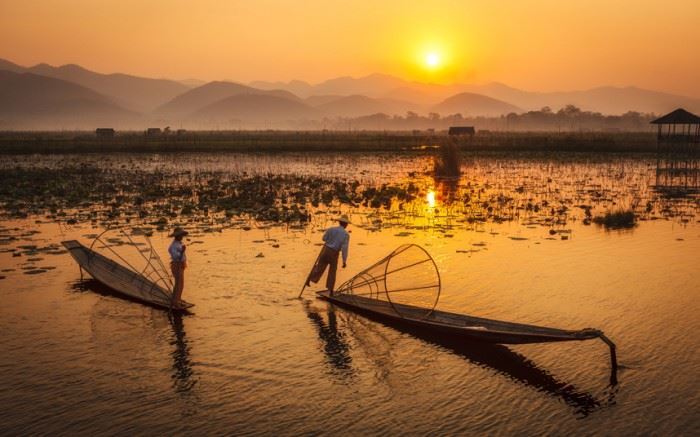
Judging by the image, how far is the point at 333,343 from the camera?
1074 centimetres

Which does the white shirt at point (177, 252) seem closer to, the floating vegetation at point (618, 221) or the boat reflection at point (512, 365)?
the boat reflection at point (512, 365)

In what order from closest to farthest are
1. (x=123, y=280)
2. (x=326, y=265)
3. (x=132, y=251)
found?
(x=326, y=265) < (x=123, y=280) < (x=132, y=251)

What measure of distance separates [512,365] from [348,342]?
2712mm

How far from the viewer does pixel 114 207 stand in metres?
25.3

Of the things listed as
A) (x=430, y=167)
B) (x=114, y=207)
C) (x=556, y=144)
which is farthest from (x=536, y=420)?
(x=556, y=144)

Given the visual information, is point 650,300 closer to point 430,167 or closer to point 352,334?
point 352,334

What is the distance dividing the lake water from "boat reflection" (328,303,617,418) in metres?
0.04

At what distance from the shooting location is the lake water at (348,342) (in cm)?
824

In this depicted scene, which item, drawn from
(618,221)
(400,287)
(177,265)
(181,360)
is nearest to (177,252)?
(177,265)

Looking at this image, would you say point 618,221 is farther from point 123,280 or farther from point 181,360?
point 181,360

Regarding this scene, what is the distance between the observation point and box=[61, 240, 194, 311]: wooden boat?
12719mm

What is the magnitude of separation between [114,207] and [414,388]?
1940 cm

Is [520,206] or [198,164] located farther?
[198,164]

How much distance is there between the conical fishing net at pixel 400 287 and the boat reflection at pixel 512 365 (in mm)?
677
